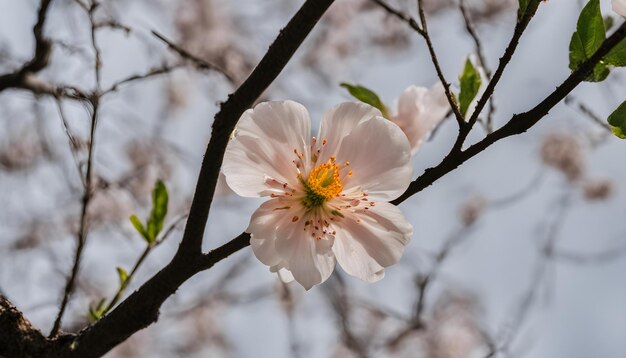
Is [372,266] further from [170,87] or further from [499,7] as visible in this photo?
[170,87]

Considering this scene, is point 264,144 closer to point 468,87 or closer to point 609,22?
point 468,87

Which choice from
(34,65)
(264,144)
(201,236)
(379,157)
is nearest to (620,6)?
(379,157)

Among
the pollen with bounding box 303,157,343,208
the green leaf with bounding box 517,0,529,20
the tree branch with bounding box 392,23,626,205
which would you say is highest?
the pollen with bounding box 303,157,343,208

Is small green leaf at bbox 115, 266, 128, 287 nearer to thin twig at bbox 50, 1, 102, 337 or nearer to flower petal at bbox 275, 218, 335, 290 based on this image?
thin twig at bbox 50, 1, 102, 337

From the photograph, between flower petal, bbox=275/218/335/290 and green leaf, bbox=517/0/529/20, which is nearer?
green leaf, bbox=517/0/529/20

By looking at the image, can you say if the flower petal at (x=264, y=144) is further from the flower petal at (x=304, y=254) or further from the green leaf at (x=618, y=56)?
the green leaf at (x=618, y=56)

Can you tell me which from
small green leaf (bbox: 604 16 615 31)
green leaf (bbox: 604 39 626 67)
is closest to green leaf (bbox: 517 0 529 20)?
green leaf (bbox: 604 39 626 67)
